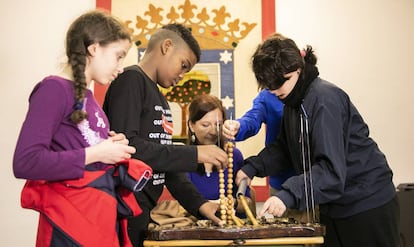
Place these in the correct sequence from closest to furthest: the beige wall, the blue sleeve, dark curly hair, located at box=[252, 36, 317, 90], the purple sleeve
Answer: the purple sleeve < dark curly hair, located at box=[252, 36, 317, 90] < the blue sleeve < the beige wall

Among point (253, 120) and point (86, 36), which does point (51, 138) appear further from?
point (253, 120)

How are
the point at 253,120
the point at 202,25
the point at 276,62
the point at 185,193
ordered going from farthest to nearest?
the point at 202,25 < the point at 253,120 < the point at 185,193 < the point at 276,62

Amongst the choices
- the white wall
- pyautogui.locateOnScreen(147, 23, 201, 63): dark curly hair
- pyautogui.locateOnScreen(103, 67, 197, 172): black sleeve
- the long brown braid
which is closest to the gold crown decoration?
the white wall

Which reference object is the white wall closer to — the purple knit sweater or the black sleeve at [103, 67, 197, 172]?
the black sleeve at [103, 67, 197, 172]

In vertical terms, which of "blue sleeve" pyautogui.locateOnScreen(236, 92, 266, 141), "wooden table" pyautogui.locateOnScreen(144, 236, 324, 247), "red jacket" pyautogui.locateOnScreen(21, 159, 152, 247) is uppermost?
"blue sleeve" pyautogui.locateOnScreen(236, 92, 266, 141)

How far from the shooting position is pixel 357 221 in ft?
5.09

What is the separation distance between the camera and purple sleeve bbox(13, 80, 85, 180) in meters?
1.02

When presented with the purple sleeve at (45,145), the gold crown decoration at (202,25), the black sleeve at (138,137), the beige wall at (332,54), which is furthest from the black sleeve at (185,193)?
the gold crown decoration at (202,25)

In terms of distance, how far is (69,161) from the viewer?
41.0 inches

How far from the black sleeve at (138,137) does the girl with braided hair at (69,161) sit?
19cm

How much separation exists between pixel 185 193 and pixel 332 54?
1.54m

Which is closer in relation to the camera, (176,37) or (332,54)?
(176,37)

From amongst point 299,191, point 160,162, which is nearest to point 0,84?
point 160,162

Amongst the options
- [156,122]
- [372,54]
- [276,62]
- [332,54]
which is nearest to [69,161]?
[156,122]
